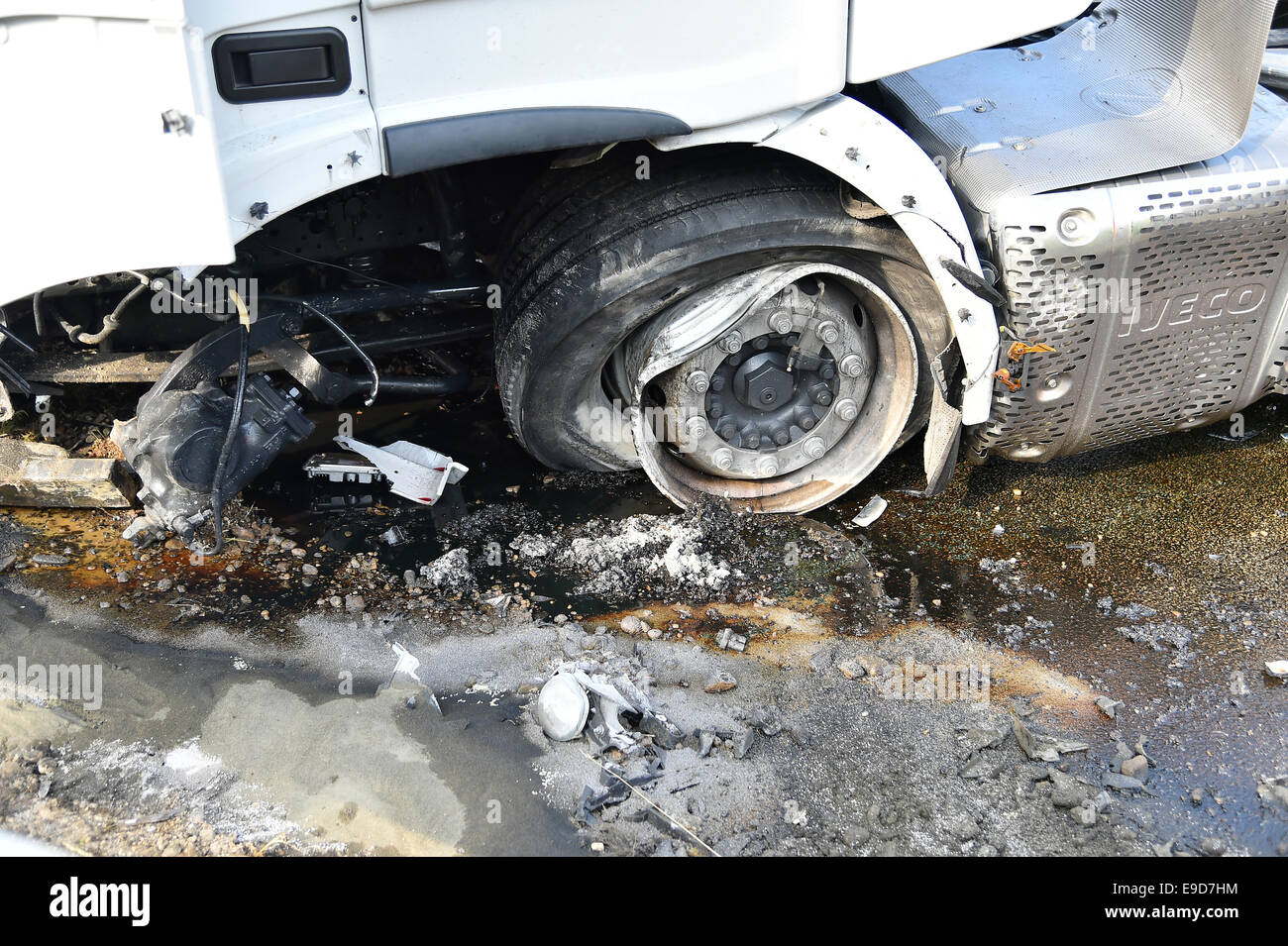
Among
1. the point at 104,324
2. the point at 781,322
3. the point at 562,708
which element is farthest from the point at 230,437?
the point at 781,322

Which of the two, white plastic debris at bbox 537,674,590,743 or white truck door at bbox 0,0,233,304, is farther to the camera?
white plastic debris at bbox 537,674,590,743

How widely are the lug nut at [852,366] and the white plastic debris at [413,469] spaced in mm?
1324

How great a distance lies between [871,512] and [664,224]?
4.27 ft

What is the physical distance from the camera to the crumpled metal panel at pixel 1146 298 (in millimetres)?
2885

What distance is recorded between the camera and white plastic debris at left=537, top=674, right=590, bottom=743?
259cm

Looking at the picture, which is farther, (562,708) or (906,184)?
A: (906,184)

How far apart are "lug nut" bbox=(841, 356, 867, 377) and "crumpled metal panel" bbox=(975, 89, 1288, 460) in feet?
1.37

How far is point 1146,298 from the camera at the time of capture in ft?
9.94

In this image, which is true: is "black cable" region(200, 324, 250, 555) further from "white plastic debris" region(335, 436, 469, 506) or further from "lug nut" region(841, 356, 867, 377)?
"lug nut" region(841, 356, 867, 377)

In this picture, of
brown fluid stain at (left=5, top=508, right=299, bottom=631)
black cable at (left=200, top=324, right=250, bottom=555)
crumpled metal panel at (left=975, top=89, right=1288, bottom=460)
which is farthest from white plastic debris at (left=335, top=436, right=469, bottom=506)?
crumpled metal panel at (left=975, top=89, right=1288, bottom=460)

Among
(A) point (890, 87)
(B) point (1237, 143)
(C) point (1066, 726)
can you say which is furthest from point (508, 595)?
(B) point (1237, 143)

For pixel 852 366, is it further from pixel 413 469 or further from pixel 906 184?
pixel 413 469

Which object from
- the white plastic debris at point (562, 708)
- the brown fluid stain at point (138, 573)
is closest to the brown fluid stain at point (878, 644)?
the white plastic debris at point (562, 708)

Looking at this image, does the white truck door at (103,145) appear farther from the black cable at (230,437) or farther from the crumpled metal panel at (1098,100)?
the crumpled metal panel at (1098,100)
